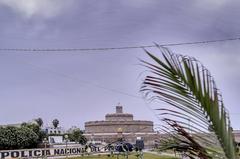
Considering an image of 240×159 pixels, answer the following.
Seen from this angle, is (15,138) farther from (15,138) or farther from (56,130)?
(56,130)

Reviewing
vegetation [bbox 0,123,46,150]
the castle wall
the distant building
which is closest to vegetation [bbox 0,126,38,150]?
vegetation [bbox 0,123,46,150]

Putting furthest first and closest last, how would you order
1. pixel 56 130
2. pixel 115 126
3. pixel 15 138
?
pixel 115 126 → pixel 56 130 → pixel 15 138

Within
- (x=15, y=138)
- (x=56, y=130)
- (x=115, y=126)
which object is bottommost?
(x=15, y=138)

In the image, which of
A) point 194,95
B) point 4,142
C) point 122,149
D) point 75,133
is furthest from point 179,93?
point 75,133

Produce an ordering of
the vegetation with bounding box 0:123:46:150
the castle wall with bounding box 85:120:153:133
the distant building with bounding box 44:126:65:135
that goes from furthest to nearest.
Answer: the castle wall with bounding box 85:120:153:133, the distant building with bounding box 44:126:65:135, the vegetation with bounding box 0:123:46:150

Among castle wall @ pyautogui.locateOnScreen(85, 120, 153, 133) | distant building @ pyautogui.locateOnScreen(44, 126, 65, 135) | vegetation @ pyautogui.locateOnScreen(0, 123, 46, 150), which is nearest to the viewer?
vegetation @ pyautogui.locateOnScreen(0, 123, 46, 150)

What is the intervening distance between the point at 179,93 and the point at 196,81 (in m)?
0.15

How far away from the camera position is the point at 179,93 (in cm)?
305

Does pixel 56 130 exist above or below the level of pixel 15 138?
above

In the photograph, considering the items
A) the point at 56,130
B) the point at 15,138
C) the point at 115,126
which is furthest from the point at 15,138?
the point at 115,126

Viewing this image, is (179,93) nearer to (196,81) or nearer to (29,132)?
(196,81)

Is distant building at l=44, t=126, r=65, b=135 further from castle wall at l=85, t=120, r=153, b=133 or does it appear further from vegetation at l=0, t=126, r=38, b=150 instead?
vegetation at l=0, t=126, r=38, b=150

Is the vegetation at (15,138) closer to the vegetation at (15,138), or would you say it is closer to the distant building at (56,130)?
the vegetation at (15,138)

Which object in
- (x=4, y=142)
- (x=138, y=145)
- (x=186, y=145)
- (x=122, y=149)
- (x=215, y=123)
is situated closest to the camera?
(x=215, y=123)
